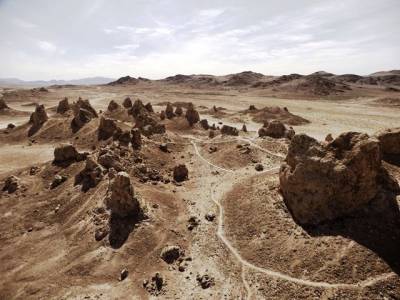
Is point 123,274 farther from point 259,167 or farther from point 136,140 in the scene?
point 136,140

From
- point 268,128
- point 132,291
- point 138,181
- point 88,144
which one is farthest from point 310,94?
point 132,291

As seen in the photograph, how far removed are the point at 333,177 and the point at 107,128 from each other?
74.9 feet

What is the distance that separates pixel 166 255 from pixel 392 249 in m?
8.95

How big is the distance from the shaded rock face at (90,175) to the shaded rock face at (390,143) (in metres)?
15.7

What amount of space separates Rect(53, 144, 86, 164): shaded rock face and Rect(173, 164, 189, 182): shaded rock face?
694 cm

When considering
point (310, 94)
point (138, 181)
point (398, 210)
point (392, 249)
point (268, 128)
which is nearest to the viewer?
point (392, 249)

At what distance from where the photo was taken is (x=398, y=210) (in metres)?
15.1

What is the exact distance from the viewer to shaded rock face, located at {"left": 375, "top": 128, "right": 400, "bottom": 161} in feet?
60.6

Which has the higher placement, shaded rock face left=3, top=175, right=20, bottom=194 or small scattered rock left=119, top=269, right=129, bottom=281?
shaded rock face left=3, top=175, right=20, bottom=194

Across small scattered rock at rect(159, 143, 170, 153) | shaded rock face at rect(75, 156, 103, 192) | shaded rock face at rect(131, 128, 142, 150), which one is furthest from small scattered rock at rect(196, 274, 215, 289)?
small scattered rock at rect(159, 143, 170, 153)

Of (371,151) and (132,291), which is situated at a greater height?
(371,151)

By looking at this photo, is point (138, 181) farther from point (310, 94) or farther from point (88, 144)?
point (310, 94)

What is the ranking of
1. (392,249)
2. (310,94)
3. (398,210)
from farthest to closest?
(310,94) < (398,210) < (392,249)

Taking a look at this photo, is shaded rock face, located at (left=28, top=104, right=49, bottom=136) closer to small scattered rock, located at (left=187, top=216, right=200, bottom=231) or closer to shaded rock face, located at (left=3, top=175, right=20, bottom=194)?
shaded rock face, located at (left=3, top=175, right=20, bottom=194)
